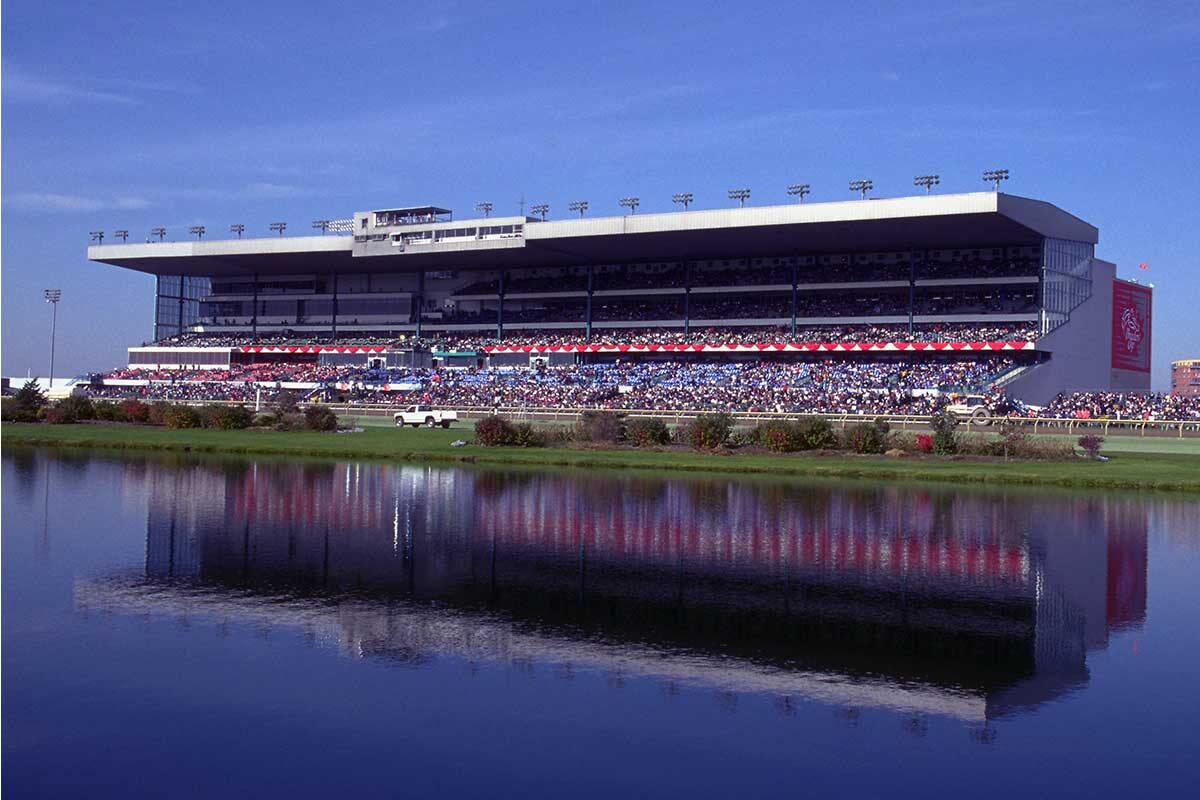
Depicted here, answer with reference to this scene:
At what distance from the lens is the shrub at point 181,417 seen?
71562 mm

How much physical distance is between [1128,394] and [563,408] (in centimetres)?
3968

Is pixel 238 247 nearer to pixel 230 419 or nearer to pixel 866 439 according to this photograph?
pixel 230 419

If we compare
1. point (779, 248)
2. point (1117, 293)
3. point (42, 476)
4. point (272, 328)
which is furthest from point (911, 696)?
point (272, 328)

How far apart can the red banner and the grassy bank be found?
152 ft


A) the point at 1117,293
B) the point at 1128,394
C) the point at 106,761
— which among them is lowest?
the point at 106,761

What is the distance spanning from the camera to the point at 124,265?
124562 millimetres

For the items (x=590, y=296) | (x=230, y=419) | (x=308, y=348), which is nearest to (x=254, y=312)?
(x=308, y=348)

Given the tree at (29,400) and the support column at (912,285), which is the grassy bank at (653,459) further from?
the support column at (912,285)

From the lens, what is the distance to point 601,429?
203ft

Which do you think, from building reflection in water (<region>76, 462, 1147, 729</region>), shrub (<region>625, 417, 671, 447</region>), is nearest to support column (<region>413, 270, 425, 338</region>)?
shrub (<region>625, 417, 671, 447</region>)

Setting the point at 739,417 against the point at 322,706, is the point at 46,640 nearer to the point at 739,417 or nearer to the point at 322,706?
the point at 322,706

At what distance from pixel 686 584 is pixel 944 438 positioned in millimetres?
35006

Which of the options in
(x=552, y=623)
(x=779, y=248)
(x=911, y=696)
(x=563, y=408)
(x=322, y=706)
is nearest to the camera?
(x=322, y=706)

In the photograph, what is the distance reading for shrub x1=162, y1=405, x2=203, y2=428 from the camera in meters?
71.6
